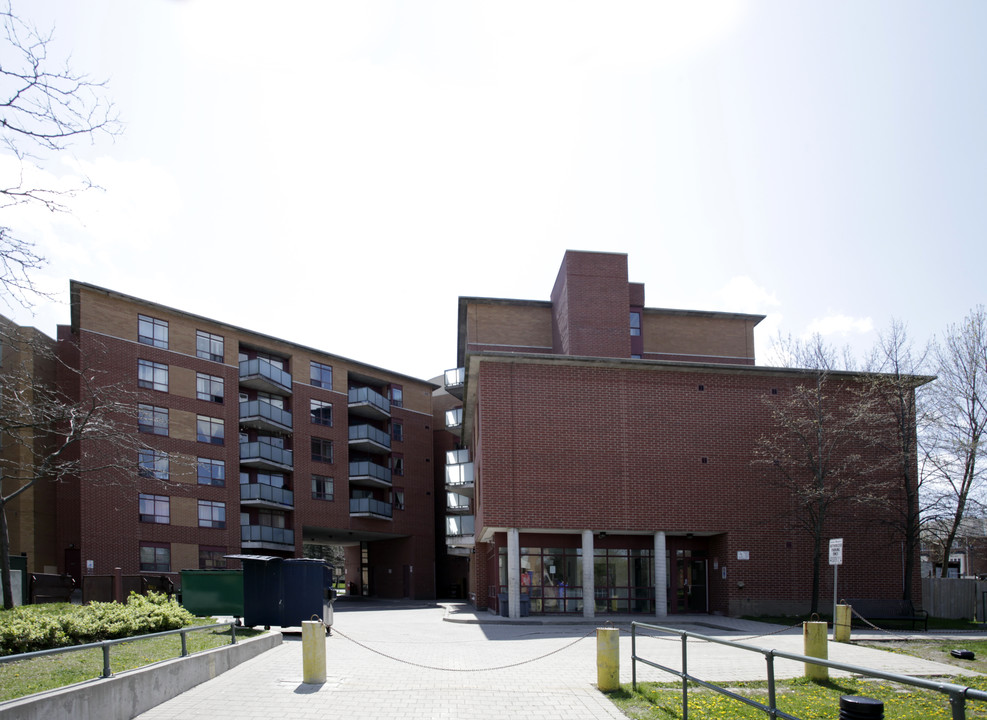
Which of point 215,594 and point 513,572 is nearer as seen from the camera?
point 215,594

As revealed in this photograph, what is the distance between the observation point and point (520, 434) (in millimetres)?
29047

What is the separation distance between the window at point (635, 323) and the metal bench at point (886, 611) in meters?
20.4

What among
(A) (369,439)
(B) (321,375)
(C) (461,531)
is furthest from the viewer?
(A) (369,439)

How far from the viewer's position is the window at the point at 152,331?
43656 millimetres

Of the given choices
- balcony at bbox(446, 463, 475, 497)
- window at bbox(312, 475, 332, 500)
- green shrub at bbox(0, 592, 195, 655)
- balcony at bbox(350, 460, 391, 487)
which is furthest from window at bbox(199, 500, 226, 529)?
green shrub at bbox(0, 592, 195, 655)

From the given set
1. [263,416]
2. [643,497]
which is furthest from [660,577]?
[263,416]

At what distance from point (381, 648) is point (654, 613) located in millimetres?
14189

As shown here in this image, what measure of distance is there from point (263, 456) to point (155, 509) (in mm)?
7029

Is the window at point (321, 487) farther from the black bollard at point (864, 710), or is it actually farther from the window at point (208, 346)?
the black bollard at point (864, 710)

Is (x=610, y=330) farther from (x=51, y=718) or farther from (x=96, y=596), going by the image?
(x=51, y=718)

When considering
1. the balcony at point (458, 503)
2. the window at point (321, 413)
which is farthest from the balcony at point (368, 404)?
the balcony at point (458, 503)

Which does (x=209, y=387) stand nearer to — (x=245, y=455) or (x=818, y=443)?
(x=245, y=455)

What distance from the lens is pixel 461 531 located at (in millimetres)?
40969

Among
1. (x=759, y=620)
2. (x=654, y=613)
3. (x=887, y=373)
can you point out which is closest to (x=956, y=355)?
(x=887, y=373)
